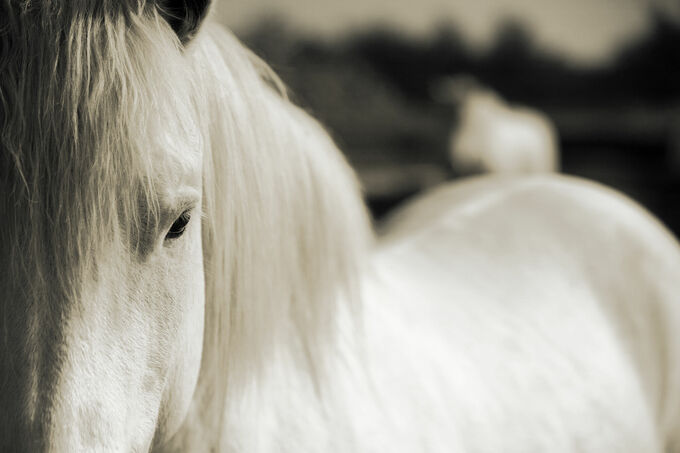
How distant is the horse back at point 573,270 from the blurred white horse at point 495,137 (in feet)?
7.97

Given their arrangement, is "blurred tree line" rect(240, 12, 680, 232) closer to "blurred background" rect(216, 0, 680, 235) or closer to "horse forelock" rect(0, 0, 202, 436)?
"blurred background" rect(216, 0, 680, 235)

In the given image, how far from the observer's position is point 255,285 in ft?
1.98

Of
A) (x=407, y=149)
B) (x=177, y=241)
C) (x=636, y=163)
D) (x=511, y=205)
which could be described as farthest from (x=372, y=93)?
(x=177, y=241)

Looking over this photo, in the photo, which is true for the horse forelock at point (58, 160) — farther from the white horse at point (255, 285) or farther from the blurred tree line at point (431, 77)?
the blurred tree line at point (431, 77)

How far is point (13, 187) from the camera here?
0.39 m

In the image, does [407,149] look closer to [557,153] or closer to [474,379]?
[557,153]

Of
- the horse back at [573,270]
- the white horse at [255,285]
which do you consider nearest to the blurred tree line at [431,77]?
the horse back at [573,270]

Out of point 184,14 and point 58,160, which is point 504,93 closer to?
point 184,14

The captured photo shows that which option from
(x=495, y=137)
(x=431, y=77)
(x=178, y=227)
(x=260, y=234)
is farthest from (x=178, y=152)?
(x=431, y=77)

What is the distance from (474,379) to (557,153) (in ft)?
12.3

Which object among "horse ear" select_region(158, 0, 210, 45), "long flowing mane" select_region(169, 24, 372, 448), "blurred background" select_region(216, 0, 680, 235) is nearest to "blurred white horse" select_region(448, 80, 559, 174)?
"blurred background" select_region(216, 0, 680, 235)

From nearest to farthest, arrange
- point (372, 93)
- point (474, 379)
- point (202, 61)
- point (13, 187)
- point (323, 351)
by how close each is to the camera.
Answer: point (13, 187) < point (202, 61) < point (323, 351) < point (474, 379) < point (372, 93)

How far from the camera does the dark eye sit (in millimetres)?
464

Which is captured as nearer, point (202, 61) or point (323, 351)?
point (202, 61)
